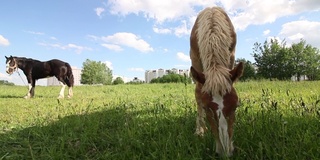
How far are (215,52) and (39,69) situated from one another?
13178 millimetres

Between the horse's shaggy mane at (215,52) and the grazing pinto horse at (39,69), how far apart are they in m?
11.2

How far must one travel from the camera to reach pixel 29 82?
14.1 m

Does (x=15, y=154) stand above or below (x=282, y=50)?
below

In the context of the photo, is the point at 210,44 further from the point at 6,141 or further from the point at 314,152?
the point at 6,141

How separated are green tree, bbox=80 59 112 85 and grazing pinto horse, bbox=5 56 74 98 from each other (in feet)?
257

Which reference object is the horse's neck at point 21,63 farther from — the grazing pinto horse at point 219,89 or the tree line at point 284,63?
the tree line at point 284,63

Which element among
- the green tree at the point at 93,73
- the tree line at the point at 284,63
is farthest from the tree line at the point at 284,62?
the green tree at the point at 93,73

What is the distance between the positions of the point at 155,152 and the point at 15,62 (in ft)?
45.9

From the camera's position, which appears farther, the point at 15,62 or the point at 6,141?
the point at 15,62

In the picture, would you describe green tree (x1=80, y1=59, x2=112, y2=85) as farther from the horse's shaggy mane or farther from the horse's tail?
the horse's shaggy mane

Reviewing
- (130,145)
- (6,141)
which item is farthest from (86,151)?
(6,141)

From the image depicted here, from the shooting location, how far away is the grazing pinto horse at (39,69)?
542 inches

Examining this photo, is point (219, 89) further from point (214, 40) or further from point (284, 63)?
point (284, 63)

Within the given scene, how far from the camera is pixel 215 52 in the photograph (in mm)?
3293
